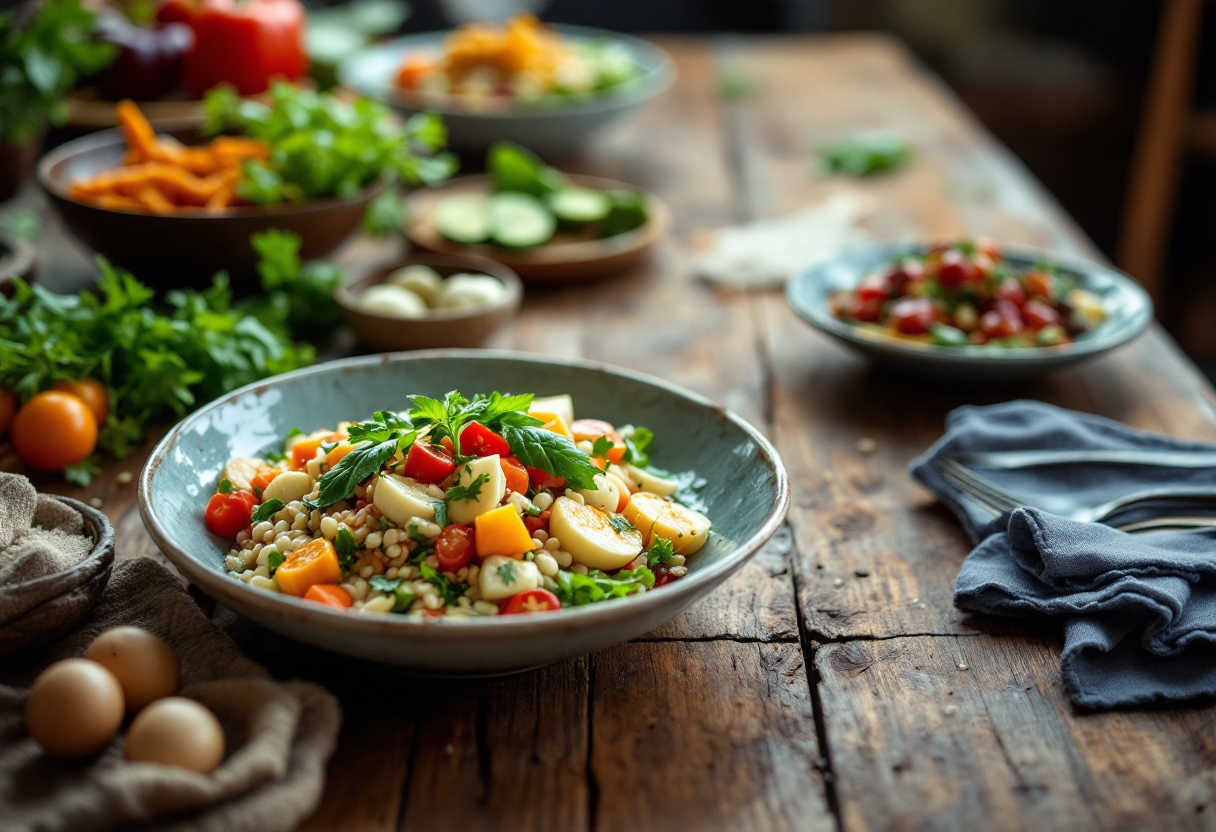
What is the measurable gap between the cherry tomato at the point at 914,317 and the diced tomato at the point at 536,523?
3.65 ft

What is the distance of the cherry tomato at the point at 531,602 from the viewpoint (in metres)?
1.27

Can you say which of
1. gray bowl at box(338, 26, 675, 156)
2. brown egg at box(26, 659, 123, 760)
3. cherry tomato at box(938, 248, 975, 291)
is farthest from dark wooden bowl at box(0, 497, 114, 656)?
gray bowl at box(338, 26, 675, 156)

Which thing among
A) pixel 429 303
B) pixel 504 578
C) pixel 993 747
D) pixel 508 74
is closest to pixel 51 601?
pixel 504 578

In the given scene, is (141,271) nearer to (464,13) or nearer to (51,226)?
(51,226)

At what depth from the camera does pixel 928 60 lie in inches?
247

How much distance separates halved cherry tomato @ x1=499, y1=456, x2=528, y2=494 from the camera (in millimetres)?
1412

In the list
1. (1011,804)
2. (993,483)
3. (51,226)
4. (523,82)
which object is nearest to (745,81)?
(523,82)

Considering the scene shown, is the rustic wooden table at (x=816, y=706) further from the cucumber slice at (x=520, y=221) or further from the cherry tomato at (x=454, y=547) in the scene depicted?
the cucumber slice at (x=520, y=221)

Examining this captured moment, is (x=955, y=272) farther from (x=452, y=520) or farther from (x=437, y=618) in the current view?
(x=437, y=618)

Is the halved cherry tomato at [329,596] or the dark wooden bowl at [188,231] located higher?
the halved cherry tomato at [329,596]

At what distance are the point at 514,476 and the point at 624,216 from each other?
5.37 ft

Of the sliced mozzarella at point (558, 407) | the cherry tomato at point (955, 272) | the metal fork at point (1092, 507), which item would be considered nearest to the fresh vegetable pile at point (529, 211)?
the cherry tomato at point (955, 272)

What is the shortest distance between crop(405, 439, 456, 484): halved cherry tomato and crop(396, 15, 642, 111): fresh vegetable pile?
223 cm

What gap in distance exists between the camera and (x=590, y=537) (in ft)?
4.54
